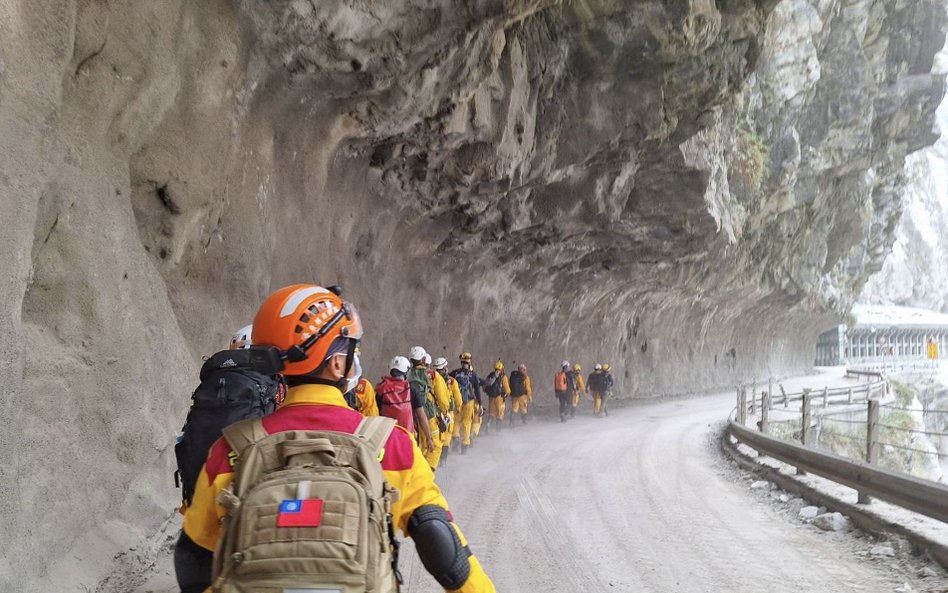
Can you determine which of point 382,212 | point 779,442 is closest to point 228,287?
point 382,212

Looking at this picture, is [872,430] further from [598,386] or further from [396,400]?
[598,386]

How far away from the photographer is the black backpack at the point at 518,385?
1891 cm

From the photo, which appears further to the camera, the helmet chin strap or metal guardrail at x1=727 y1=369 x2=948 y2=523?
metal guardrail at x1=727 y1=369 x2=948 y2=523

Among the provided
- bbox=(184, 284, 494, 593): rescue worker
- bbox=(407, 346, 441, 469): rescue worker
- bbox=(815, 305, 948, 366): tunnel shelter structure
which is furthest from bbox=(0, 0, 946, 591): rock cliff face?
bbox=(815, 305, 948, 366): tunnel shelter structure

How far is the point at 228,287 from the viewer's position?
8.47m

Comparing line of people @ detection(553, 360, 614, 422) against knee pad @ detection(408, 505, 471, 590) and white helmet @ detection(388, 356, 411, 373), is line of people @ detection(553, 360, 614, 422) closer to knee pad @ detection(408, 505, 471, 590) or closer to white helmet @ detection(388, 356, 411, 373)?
white helmet @ detection(388, 356, 411, 373)

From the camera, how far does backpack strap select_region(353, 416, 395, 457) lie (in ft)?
6.82

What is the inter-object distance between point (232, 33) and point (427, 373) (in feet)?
17.4

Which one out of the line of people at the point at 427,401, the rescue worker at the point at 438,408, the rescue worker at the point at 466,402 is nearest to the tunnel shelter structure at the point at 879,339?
the rescue worker at the point at 466,402

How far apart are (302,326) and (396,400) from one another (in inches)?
253

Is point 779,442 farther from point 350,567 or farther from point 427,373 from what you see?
point 350,567

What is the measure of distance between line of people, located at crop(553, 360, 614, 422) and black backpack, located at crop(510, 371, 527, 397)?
1.87m

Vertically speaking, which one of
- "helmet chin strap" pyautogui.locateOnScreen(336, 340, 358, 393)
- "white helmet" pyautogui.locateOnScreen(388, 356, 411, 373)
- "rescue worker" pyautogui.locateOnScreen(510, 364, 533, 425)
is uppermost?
"helmet chin strap" pyautogui.locateOnScreen(336, 340, 358, 393)

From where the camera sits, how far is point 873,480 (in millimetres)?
6637
